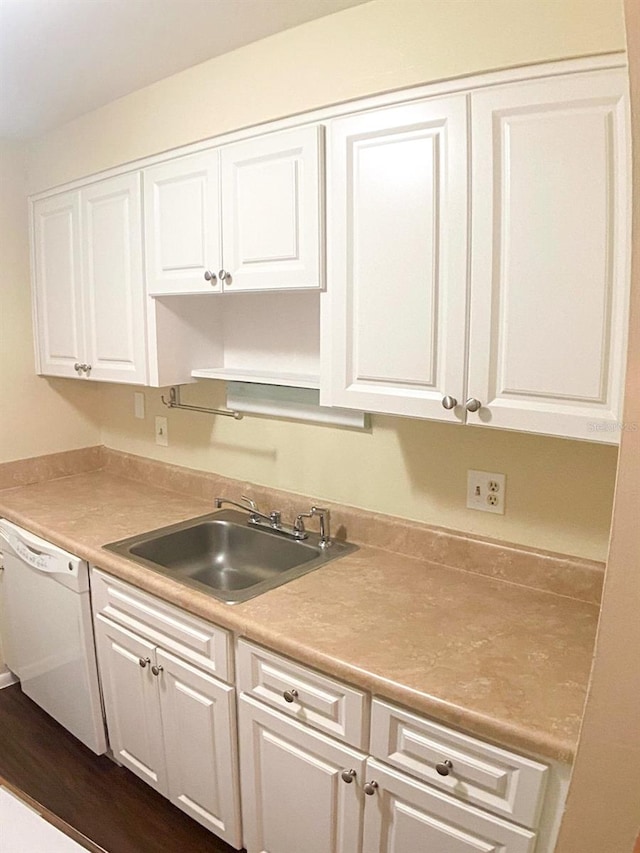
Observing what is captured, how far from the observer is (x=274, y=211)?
5.94 ft

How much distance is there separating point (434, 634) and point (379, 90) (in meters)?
1.35

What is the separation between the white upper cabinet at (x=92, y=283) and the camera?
7.66 feet

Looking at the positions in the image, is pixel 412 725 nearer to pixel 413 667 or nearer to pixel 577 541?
pixel 413 667

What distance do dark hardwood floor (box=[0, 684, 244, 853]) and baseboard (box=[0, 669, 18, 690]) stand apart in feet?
0.68

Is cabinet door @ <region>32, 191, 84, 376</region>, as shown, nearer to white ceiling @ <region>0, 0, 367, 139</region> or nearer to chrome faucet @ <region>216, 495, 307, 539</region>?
white ceiling @ <region>0, 0, 367, 139</region>

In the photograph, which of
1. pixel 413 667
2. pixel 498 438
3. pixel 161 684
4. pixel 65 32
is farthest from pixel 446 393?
pixel 65 32

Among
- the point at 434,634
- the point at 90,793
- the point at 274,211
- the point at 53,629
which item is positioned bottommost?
the point at 90,793

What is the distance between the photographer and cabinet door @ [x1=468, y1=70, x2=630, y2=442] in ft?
4.19

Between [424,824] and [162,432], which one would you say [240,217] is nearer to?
[162,432]

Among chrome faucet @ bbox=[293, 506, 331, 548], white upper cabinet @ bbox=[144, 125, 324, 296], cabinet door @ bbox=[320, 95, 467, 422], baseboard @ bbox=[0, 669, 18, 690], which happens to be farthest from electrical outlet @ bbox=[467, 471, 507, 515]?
baseboard @ bbox=[0, 669, 18, 690]

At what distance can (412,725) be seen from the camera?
52.4 inches

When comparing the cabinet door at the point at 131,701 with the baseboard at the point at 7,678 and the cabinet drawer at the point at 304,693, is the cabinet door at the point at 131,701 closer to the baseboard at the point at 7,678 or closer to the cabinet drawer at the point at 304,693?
the cabinet drawer at the point at 304,693

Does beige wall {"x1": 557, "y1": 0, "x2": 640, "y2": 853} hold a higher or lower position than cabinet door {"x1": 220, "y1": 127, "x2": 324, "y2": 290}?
lower

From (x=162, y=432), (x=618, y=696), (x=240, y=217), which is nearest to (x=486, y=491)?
(x=240, y=217)
